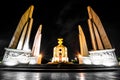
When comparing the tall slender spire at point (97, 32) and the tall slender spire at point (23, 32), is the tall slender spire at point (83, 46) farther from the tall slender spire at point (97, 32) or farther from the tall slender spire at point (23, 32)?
the tall slender spire at point (23, 32)

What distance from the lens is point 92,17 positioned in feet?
75.0

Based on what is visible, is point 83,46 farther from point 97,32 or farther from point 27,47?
point 27,47

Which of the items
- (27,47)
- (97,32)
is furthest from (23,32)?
(97,32)

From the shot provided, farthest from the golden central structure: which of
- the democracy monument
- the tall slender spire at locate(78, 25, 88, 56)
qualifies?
the democracy monument

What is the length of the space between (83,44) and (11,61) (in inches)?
731

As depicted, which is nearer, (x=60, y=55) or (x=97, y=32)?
(x=97, y=32)

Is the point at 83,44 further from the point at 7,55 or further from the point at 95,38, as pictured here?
the point at 7,55

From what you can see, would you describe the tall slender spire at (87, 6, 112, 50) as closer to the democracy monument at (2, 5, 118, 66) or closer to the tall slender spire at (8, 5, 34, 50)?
the democracy monument at (2, 5, 118, 66)

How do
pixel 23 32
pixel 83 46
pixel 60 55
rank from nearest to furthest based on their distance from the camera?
pixel 23 32, pixel 83 46, pixel 60 55

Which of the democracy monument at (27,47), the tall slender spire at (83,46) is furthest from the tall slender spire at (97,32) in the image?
the tall slender spire at (83,46)

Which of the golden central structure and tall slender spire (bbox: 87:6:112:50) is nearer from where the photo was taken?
tall slender spire (bbox: 87:6:112:50)

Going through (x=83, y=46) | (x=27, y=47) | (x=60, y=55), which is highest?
(x=83, y=46)

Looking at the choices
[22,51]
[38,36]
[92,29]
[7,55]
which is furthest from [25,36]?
[92,29]

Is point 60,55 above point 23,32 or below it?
below
